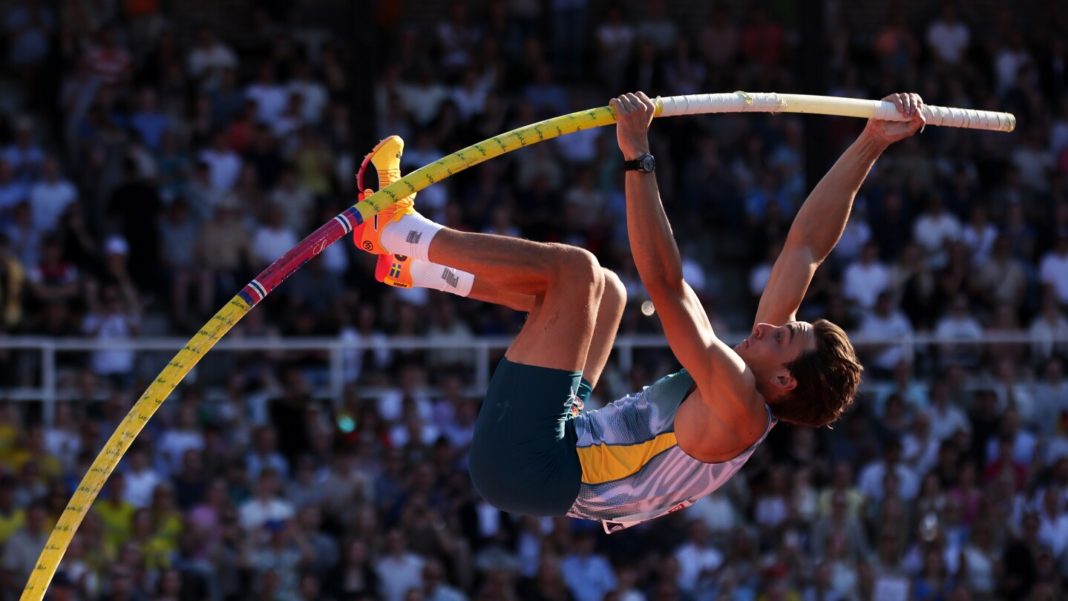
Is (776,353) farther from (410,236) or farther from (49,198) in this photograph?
(49,198)

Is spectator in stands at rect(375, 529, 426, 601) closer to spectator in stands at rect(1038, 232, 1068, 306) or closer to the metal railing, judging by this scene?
the metal railing

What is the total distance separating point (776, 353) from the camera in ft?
22.6

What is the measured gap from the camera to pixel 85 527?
1225 centimetres

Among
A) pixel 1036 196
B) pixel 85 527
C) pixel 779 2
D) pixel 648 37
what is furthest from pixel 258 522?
pixel 779 2

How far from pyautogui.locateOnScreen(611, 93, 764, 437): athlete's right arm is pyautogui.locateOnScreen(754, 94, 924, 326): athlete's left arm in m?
0.86

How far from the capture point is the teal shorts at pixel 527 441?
22.9ft

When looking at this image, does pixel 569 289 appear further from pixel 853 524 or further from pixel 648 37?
pixel 648 37

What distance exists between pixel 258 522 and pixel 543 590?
6.75ft

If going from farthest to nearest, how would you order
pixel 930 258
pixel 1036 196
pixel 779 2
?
pixel 779 2
pixel 1036 196
pixel 930 258

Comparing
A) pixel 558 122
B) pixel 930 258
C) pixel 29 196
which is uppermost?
pixel 29 196

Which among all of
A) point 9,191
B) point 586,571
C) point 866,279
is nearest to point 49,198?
point 9,191

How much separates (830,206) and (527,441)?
168cm

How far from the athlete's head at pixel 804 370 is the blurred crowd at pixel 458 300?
6.08m

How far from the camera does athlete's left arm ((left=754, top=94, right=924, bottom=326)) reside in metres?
7.50
